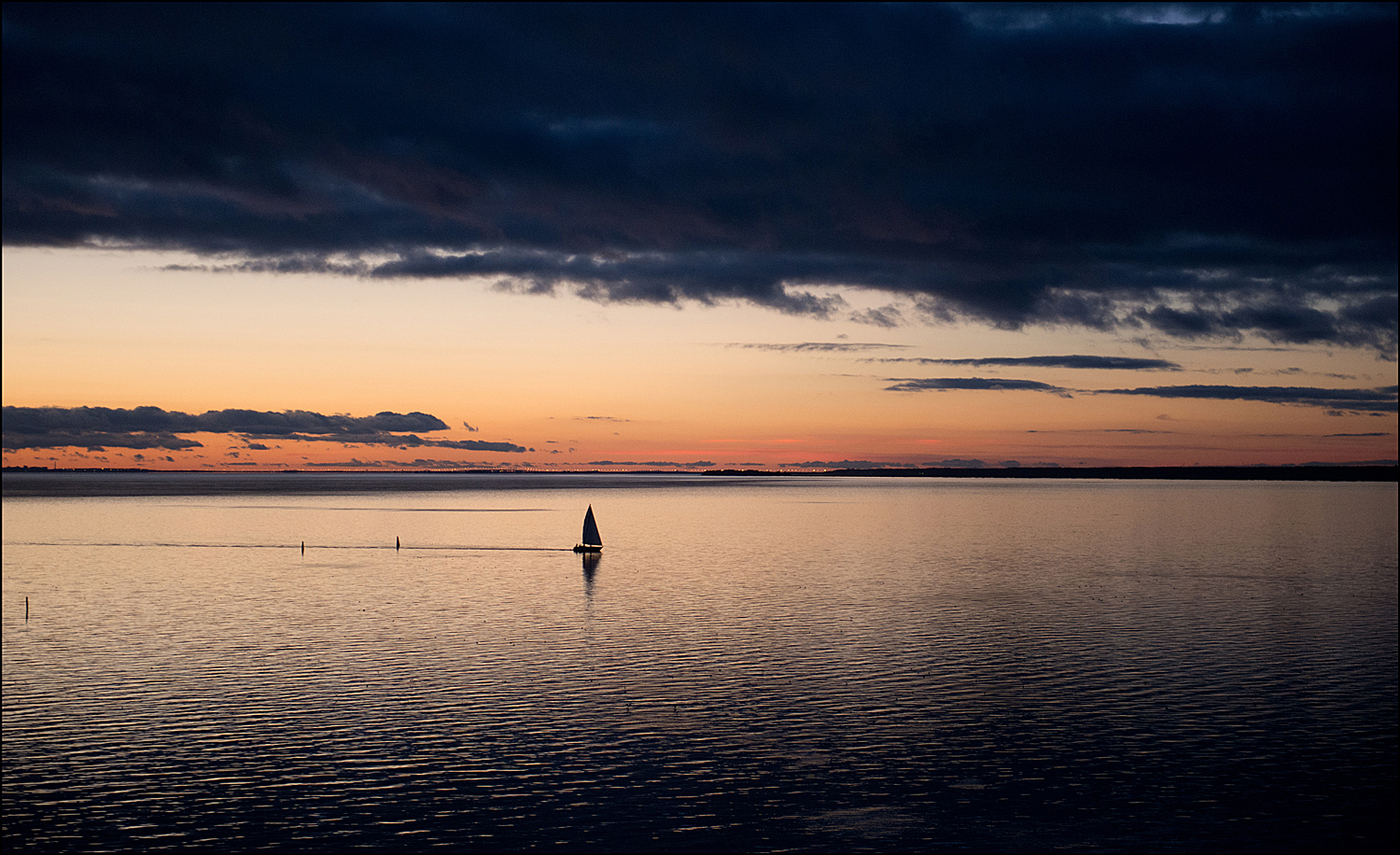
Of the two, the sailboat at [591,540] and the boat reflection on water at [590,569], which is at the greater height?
the sailboat at [591,540]

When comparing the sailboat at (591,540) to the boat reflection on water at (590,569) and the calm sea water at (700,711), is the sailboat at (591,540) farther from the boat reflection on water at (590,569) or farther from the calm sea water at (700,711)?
the calm sea water at (700,711)

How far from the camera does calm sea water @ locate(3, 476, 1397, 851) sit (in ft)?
94.1

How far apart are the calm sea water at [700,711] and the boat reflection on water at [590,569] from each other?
3.00 feet

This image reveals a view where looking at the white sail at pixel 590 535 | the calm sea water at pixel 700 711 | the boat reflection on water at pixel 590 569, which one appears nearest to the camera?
the calm sea water at pixel 700 711

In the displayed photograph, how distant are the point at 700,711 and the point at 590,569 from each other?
2226 inches

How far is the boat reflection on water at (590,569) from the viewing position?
79125 millimetres

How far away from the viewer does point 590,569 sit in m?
95.8

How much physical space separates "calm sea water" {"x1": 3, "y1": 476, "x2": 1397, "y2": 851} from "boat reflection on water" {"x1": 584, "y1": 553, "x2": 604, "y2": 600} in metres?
0.91

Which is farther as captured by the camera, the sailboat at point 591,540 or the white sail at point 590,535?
the sailboat at point 591,540

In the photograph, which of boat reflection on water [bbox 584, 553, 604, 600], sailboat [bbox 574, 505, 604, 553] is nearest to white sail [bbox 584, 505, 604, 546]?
sailboat [bbox 574, 505, 604, 553]

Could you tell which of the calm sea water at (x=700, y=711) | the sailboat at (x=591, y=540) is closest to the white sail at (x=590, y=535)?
the sailboat at (x=591, y=540)

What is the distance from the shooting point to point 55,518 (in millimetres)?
165875

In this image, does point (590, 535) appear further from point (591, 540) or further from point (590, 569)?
point (590, 569)

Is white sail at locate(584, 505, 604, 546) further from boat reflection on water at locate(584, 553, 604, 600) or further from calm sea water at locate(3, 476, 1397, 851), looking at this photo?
calm sea water at locate(3, 476, 1397, 851)
